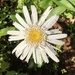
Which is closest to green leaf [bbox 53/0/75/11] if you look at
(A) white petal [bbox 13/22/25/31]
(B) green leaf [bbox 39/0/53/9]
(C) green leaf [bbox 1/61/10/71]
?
(B) green leaf [bbox 39/0/53/9]

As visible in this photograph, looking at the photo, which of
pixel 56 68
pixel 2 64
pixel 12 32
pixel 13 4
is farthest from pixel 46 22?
pixel 13 4

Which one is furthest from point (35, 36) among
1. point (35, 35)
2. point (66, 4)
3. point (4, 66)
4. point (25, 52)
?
point (4, 66)

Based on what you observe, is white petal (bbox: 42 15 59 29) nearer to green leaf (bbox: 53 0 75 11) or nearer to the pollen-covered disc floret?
the pollen-covered disc floret

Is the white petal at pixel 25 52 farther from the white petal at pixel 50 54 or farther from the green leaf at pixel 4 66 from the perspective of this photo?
the green leaf at pixel 4 66

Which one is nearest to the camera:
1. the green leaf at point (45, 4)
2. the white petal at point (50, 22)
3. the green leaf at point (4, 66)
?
the white petal at point (50, 22)

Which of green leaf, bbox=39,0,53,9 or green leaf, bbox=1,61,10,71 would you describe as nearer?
green leaf, bbox=39,0,53,9

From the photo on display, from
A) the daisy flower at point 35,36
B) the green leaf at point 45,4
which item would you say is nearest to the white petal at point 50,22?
the daisy flower at point 35,36

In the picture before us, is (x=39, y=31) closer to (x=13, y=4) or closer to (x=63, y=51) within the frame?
(x=63, y=51)

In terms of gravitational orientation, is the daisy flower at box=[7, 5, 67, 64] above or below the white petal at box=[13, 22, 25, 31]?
below

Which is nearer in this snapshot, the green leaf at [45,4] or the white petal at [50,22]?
the white petal at [50,22]
